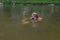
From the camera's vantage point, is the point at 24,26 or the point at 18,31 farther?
the point at 24,26

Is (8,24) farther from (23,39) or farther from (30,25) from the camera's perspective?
(23,39)

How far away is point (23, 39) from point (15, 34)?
0.78 m

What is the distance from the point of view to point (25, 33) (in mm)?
8914

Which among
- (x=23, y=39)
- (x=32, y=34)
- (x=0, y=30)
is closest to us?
(x=23, y=39)

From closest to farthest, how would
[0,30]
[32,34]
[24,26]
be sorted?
[32,34], [0,30], [24,26]

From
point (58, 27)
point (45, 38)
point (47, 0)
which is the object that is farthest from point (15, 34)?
point (47, 0)

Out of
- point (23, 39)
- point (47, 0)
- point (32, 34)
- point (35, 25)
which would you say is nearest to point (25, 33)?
point (32, 34)

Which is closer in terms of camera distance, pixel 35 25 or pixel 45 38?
pixel 45 38

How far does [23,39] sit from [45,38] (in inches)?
32.5

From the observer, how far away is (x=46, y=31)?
927 centimetres

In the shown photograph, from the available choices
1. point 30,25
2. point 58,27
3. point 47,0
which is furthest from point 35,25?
point 47,0

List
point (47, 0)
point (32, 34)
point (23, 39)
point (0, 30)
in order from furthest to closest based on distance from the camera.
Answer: point (47, 0)
point (0, 30)
point (32, 34)
point (23, 39)

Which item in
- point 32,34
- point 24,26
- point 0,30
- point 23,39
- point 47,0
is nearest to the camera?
point 23,39

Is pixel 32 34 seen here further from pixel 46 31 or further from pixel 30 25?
pixel 30 25
